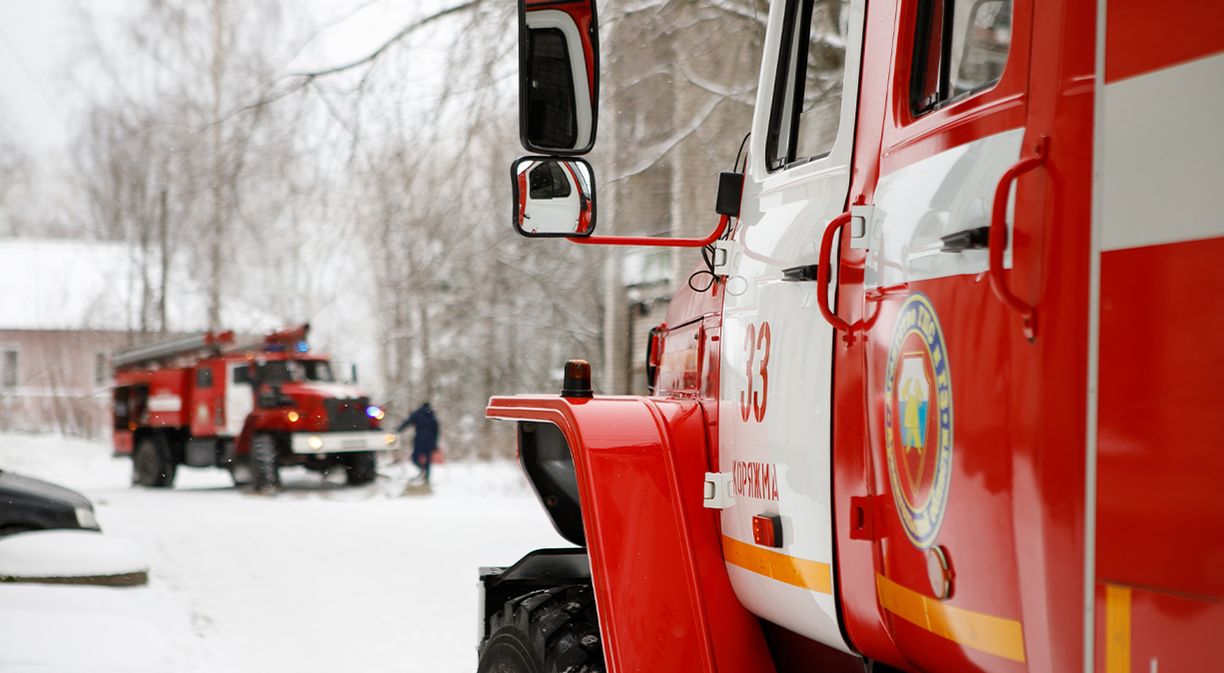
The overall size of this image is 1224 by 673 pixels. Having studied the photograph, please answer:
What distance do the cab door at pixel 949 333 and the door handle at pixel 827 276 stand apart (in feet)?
→ 0.16

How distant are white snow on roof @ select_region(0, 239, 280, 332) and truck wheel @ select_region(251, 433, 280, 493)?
10854 millimetres

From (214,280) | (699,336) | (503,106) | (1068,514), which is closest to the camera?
(1068,514)

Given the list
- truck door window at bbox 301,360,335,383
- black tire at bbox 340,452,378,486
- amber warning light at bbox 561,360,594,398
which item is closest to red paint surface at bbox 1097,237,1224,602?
amber warning light at bbox 561,360,594,398

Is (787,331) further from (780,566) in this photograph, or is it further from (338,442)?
(338,442)

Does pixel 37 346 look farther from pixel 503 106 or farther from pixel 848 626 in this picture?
pixel 848 626

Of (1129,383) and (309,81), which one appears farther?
(309,81)

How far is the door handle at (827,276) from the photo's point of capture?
6.84 feet

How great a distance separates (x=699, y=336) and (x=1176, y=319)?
1.71 metres

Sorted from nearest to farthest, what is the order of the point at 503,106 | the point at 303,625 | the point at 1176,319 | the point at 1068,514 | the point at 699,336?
the point at 1176,319
the point at 1068,514
the point at 699,336
the point at 303,625
the point at 503,106

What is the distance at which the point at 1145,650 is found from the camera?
4.60ft

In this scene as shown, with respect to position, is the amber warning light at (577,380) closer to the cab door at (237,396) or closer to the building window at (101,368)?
the cab door at (237,396)

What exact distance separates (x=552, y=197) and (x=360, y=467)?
1793cm

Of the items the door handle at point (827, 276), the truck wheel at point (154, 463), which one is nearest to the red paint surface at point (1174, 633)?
the door handle at point (827, 276)

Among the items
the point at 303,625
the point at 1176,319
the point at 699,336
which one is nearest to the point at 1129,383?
the point at 1176,319
